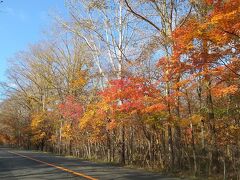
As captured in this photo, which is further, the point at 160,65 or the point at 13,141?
the point at 13,141

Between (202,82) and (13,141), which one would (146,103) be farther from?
(13,141)

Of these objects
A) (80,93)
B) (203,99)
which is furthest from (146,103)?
(80,93)

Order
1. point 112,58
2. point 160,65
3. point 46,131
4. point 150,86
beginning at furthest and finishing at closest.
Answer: point 46,131 < point 112,58 < point 150,86 < point 160,65

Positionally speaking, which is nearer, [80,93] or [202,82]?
[202,82]

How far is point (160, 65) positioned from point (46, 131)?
43.5 m

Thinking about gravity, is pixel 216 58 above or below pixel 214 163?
above

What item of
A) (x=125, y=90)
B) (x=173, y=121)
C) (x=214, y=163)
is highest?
(x=125, y=90)

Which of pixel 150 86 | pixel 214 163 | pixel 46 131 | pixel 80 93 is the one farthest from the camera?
pixel 46 131

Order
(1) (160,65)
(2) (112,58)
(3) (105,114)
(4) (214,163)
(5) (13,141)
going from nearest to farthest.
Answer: (1) (160,65) < (4) (214,163) < (3) (105,114) < (2) (112,58) < (5) (13,141)

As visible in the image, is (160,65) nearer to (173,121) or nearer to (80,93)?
(173,121)

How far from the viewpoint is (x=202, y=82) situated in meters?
18.0

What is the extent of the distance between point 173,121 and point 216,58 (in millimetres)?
4478

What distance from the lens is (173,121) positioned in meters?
17.6

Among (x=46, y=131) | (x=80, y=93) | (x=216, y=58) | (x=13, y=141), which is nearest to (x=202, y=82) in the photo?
(x=216, y=58)
